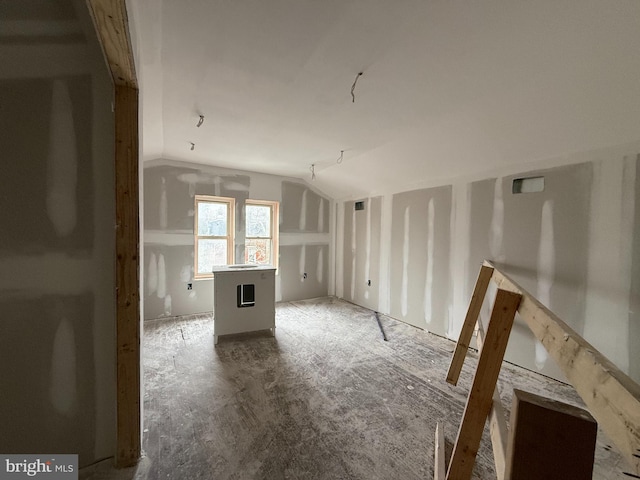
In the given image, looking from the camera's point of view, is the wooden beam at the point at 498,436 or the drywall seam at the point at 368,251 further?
the drywall seam at the point at 368,251

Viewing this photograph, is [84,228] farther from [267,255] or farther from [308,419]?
[267,255]

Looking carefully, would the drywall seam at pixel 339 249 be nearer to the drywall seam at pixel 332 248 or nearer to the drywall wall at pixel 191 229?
the drywall seam at pixel 332 248

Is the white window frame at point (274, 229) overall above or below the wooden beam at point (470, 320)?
above

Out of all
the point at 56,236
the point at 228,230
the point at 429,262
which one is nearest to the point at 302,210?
the point at 228,230

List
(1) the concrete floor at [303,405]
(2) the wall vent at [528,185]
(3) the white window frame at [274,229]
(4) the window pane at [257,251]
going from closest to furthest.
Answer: (1) the concrete floor at [303,405], (2) the wall vent at [528,185], (4) the window pane at [257,251], (3) the white window frame at [274,229]

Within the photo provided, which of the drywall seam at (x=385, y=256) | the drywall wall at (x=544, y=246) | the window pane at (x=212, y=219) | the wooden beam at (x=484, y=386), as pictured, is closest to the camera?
the wooden beam at (x=484, y=386)

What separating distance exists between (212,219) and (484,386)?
4.53 m

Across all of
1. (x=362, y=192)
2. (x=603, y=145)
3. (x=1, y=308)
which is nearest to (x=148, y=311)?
(x=1, y=308)

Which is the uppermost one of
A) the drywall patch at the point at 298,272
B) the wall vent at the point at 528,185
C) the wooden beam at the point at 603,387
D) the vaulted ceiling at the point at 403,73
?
the vaulted ceiling at the point at 403,73

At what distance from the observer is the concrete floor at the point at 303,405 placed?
1564 millimetres

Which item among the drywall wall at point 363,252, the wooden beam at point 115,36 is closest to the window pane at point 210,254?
the drywall wall at point 363,252

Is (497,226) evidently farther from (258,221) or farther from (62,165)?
(258,221)

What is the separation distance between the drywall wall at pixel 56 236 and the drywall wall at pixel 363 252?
3.93 m

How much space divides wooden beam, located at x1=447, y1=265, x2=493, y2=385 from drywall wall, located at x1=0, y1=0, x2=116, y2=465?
8.81 ft
